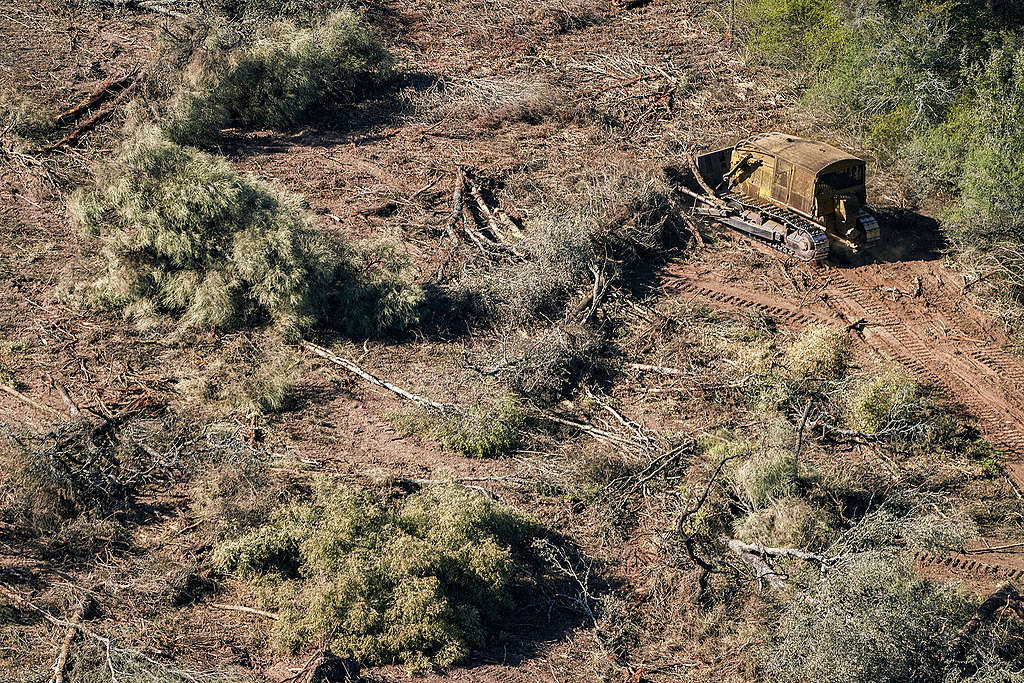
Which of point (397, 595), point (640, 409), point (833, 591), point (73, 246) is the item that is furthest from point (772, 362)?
point (73, 246)

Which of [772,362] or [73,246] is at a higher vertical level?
[73,246]

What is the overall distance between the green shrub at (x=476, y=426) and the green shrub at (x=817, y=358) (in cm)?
412

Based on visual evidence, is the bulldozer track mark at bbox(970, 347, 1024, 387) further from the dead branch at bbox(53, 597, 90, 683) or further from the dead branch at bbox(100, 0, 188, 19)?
the dead branch at bbox(100, 0, 188, 19)

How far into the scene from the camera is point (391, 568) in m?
9.32

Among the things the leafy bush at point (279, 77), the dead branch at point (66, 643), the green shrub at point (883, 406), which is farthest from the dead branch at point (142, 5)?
the green shrub at point (883, 406)

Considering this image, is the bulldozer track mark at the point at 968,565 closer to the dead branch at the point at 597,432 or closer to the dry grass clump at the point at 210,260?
the dead branch at the point at 597,432

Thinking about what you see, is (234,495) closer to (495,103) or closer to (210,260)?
(210,260)

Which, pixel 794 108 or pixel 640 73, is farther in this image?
pixel 640 73

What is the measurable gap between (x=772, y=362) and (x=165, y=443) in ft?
27.6

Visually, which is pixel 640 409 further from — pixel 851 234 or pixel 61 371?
pixel 61 371

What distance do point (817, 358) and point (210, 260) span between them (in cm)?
893

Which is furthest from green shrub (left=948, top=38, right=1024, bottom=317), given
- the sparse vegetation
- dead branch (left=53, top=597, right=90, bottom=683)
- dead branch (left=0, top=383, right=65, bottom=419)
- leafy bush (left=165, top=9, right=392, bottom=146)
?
dead branch (left=0, top=383, right=65, bottom=419)

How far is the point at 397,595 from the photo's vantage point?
9156 millimetres

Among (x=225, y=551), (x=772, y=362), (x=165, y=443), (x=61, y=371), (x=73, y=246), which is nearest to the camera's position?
(x=225, y=551)
